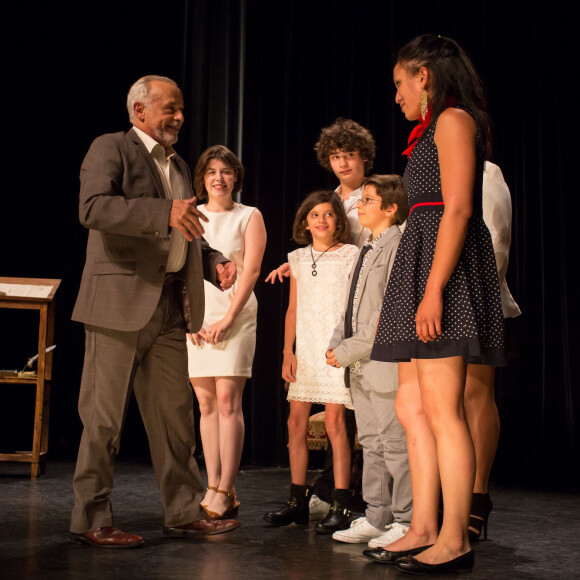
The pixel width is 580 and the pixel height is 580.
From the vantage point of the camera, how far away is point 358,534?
2.60m

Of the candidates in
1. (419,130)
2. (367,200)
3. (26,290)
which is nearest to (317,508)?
(367,200)

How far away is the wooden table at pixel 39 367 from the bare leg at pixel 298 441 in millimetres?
1566

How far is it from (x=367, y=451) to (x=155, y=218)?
112cm

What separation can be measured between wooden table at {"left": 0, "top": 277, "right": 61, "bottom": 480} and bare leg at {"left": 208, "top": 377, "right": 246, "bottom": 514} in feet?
4.02

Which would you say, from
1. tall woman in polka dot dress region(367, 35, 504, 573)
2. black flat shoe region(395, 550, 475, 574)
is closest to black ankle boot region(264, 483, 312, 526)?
tall woman in polka dot dress region(367, 35, 504, 573)

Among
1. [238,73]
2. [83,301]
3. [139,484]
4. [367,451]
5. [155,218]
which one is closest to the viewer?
[155,218]

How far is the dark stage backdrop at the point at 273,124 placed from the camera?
483 centimetres

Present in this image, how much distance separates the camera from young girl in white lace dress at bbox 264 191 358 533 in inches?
116

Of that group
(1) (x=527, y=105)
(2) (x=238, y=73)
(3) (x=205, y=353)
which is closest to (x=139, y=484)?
(3) (x=205, y=353)

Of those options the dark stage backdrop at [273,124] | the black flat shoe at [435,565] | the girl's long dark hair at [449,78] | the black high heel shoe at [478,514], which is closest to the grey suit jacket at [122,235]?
the girl's long dark hair at [449,78]

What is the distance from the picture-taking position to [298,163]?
16.8ft

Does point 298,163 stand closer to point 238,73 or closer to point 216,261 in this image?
point 238,73

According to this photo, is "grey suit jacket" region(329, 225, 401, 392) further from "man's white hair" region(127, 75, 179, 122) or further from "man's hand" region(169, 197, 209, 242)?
"man's white hair" region(127, 75, 179, 122)

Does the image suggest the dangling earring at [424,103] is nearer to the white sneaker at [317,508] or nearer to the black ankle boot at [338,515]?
the black ankle boot at [338,515]
